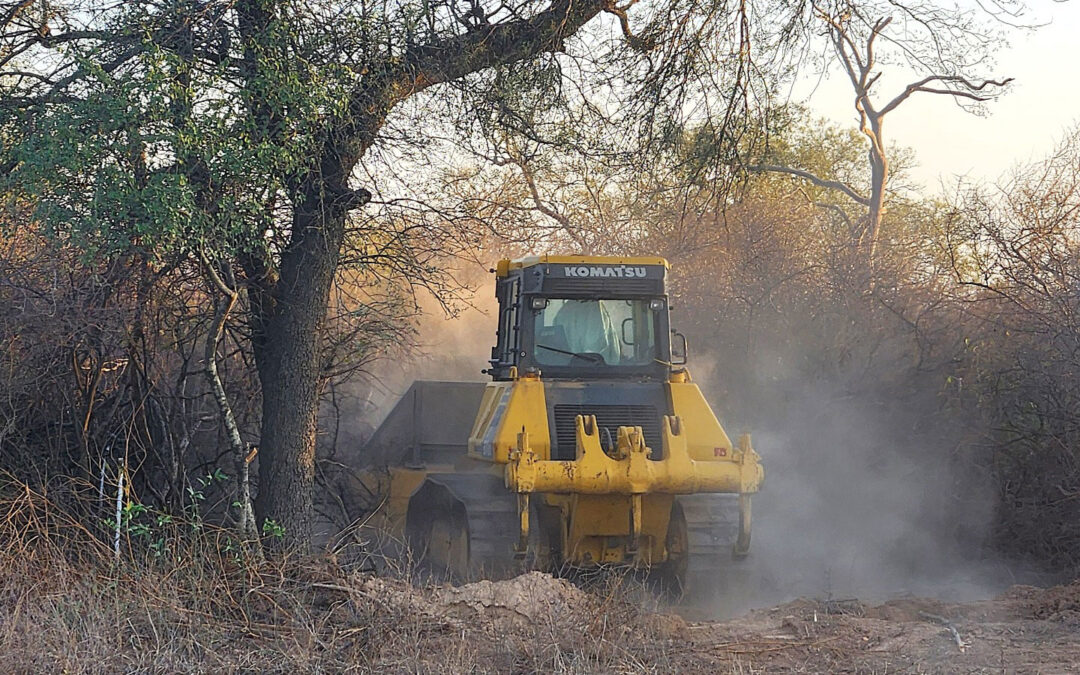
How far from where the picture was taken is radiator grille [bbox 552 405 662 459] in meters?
9.98

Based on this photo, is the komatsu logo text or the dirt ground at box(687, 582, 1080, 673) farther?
the komatsu logo text

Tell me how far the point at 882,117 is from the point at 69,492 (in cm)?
1832

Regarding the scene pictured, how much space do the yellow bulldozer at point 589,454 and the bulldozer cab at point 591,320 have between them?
1 centimetres

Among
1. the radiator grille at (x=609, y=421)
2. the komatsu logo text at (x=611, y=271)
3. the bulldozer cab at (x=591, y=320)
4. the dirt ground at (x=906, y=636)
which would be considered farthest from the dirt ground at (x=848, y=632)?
the komatsu logo text at (x=611, y=271)

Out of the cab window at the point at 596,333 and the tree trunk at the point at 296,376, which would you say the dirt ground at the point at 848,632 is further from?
the cab window at the point at 596,333

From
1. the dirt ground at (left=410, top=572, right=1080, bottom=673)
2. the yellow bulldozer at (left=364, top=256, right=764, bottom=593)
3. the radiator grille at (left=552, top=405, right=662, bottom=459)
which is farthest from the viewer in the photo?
the radiator grille at (left=552, top=405, right=662, bottom=459)

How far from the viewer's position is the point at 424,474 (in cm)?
1159

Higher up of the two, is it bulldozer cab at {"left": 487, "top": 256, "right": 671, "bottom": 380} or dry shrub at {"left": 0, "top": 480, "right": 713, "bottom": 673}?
bulldozer cab at {"left": 487, "top": 256, "right": 671, "bottom": 380}

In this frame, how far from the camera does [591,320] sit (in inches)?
423

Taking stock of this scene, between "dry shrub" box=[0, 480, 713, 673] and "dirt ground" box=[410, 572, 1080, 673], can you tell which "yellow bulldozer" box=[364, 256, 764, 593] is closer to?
"dirt ground" box=[410, 572, 1080, 673]

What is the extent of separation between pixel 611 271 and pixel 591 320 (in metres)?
0.53

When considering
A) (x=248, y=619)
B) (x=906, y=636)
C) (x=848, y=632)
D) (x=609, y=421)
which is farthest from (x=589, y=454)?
(x=248, y=619)

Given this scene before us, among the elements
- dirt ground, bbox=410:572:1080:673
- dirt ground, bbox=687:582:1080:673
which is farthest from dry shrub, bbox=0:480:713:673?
dirt ground, bbox=687:582:1080:673

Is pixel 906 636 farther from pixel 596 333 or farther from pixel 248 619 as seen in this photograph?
pixel 248 619
